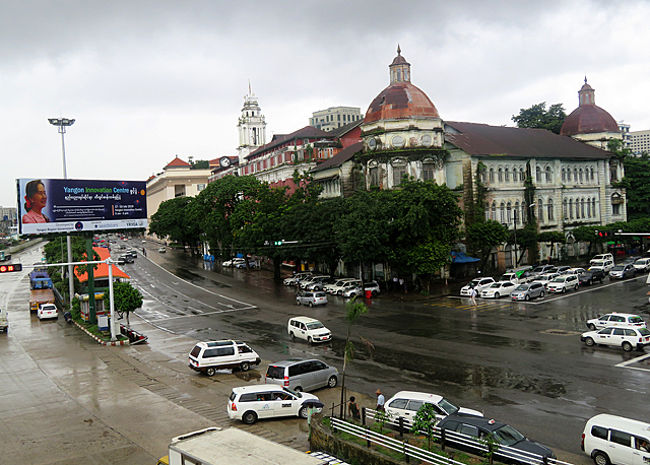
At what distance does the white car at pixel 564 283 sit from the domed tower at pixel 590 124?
42.8 m

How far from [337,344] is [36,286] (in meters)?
56.9

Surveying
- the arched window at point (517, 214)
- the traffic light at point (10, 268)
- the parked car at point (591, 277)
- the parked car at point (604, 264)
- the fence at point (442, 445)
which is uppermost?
the arched window at point (517, 214)

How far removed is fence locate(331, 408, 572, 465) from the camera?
13852 millimetres

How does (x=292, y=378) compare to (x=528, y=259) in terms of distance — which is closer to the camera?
(x=292, y=378)

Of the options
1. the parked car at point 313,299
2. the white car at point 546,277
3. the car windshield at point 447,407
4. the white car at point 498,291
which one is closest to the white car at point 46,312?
the parked car at point 313,299

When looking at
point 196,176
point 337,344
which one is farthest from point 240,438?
point 196,176

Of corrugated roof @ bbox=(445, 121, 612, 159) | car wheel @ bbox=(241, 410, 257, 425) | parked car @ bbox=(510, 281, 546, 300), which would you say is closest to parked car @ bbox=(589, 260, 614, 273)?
corrugated roof @ bbox=(445, 121, 612, 159)

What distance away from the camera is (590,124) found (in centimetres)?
8538

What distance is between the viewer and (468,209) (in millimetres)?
64000

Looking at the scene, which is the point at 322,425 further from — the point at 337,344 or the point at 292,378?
the point at 337,344

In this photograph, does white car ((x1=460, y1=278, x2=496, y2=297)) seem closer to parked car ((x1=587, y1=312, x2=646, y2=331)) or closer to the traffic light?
parked car ((x1=587, y1=312, x2=646, y2=331))

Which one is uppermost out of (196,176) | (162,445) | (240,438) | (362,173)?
(196,176)

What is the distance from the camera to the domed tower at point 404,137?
2480 inches

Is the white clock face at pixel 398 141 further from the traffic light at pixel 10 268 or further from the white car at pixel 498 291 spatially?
the traffic light at pixel 10 268
